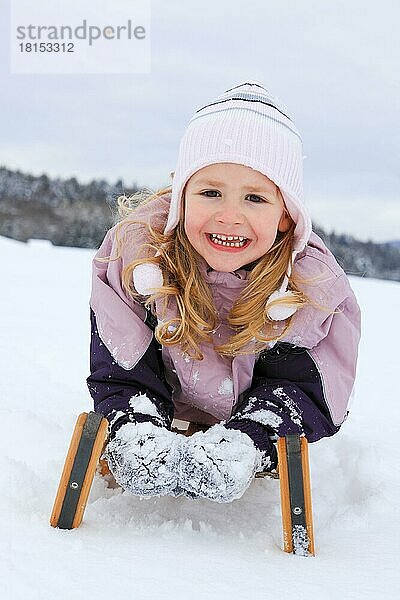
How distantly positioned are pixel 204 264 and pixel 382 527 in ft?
1.87

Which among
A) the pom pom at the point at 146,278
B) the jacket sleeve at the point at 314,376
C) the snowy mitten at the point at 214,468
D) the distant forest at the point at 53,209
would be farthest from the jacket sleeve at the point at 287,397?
the distant forest at the point at 53,209

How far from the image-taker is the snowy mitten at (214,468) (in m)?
1.17

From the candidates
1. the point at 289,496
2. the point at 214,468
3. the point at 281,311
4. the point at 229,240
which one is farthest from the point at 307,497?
the point at 229,240

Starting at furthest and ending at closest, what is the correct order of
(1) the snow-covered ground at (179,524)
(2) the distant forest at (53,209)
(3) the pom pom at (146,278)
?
(2) the distant forest at (53,209)
(3) the pom pom at (146,278)
(1) the snow-covered ground at (179,524)

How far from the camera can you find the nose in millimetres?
1337

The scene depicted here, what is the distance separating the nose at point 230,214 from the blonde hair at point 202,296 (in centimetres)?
13

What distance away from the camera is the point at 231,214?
4.39ft

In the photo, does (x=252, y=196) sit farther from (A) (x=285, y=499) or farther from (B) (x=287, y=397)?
(A) (x=285, y=499)

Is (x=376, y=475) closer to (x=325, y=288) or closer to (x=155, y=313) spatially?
(x=325, y=288)

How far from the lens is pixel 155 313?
1.46 meters

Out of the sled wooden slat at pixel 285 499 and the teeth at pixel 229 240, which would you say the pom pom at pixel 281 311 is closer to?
the teeth at pixel 229 240

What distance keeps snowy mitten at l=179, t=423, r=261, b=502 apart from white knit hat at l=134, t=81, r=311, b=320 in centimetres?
31

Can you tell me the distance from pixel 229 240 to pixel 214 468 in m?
0.43

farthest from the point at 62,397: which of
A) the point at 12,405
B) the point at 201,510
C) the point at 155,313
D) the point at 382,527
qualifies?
the point at 382,527
